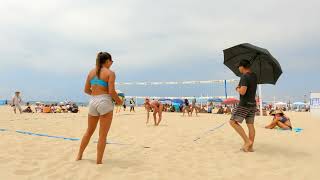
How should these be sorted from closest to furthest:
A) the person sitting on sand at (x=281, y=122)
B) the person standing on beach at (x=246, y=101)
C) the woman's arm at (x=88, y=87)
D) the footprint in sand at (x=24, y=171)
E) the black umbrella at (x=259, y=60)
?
the footprint in sand at (x=24, y=171)
the woman's arm at (x=88, y=87)
the person standing on beach at (x=246, y=101)
the black umbrella at (x=259, y=60)
the person sitting on sand at (x=281, y=122)

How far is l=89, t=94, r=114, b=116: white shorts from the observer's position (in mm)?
3832

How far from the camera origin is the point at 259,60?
5883 mm

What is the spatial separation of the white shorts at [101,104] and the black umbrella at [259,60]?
9.58 feet

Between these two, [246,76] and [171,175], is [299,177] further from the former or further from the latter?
[246,76]

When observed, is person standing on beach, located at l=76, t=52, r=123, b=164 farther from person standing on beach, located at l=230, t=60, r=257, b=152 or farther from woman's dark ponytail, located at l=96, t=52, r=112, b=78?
person standing on beach, located at l=230, t=60, r=257, b=152

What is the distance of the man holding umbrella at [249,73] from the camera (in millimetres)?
5051

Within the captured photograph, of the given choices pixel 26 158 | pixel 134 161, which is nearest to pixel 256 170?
pixel 134 161

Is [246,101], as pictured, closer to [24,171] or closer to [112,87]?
[112,87]

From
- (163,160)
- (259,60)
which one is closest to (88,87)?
(163,160)

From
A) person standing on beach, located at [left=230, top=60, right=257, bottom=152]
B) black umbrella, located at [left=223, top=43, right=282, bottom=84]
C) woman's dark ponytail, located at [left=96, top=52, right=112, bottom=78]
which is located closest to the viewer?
woman's dark ponytail, located at [left=96, top=52, right=112, bottom=78]

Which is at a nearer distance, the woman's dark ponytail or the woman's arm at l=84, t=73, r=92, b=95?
the woman's dark ponytail

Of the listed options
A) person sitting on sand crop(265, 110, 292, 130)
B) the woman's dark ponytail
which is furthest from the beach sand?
person sitting on sand crop(265, 110, 292, 130)

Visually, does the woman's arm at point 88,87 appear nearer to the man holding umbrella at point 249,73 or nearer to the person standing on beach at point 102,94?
the person standing on beach at point 102,94

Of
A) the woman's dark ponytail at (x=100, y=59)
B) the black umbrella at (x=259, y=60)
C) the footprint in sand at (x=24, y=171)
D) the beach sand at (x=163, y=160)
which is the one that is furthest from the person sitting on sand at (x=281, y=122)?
the footprint in sand at (x=24, y=171)
